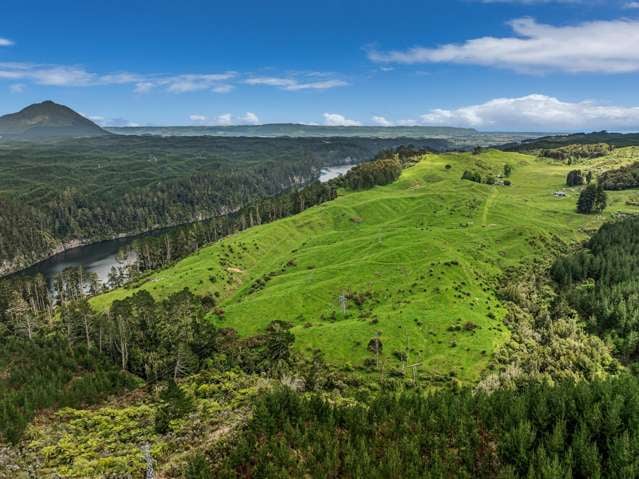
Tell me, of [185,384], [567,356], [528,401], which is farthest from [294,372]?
[567,356]

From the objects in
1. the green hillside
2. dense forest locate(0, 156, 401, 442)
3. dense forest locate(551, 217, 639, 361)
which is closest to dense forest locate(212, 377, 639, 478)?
the green hillside

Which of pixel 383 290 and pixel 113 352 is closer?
pixel 113 352

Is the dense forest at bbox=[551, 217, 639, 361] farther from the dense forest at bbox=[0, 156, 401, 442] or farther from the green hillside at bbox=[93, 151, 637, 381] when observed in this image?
the dense forest at bbox=[0, 156, 401, 442]

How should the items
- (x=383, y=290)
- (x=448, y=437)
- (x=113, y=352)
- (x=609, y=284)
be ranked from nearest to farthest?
(x=448, y=437), (x=113, y=352), (x=609, y=284), (x=383, y=290)

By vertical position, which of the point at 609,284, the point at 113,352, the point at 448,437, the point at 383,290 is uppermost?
Answer: the point at 448,437

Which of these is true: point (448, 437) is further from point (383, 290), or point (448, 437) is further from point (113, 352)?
point (113, 352)

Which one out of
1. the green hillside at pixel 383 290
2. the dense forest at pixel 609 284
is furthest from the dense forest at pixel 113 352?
the dense forest at pixel 609 284

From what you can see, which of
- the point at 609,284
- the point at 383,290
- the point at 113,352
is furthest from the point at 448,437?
the point at 609,284

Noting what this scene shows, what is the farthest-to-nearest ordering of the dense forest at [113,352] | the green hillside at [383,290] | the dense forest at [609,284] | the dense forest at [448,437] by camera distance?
the dense forest at [609,284], the green hillside at [383,290], the dense forest at [113,352], the dense forest at [448,437]

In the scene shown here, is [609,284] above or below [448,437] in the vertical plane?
below

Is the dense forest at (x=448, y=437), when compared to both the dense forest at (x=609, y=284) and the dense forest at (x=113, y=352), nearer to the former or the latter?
the dense forest at (x=113, y=352)

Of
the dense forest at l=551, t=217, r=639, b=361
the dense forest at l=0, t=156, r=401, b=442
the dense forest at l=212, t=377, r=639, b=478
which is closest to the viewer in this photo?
the dense forest at l=212, t=377, r=639, b=478
